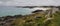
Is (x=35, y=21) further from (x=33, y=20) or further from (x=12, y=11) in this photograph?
(x=12, y=11)

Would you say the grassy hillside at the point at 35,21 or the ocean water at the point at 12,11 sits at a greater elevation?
the ocean water at the point at 12,11

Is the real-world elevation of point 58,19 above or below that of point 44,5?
below

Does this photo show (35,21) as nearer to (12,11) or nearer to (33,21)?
(33,21)

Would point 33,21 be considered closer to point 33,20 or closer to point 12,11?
point 33,20

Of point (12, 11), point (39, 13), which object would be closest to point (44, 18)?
point (39, 13)

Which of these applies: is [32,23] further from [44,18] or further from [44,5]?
[44,5]

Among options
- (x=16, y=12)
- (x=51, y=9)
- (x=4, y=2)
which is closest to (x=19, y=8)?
(x=16, y=12)

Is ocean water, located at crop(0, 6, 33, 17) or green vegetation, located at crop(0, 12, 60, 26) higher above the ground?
ocean water, located at crop(0, 6, 33, 17)

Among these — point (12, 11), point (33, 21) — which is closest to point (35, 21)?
point (33, 21)

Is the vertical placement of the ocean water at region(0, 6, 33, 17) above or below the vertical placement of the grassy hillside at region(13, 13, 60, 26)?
above
